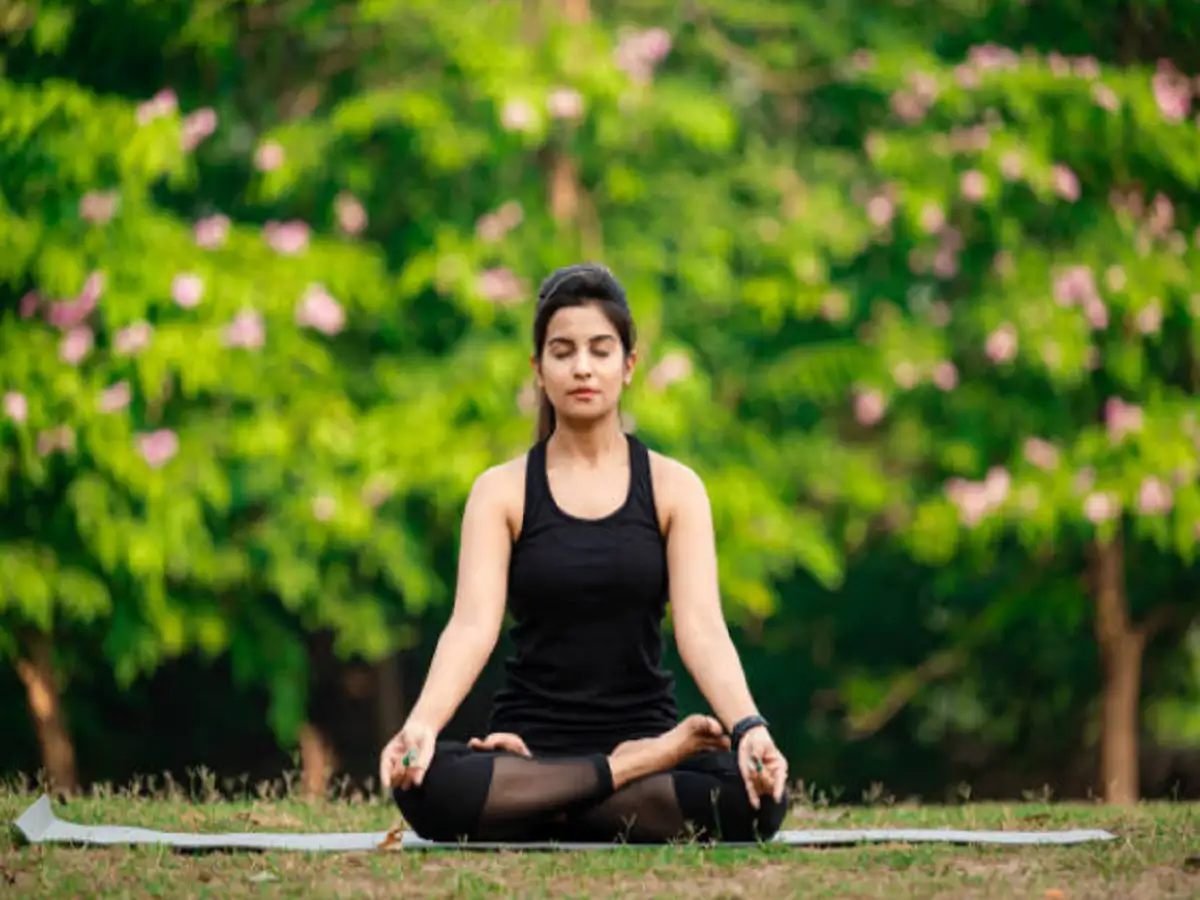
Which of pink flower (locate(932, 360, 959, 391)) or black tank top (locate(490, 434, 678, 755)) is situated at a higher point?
pink flower (locate(932, 360, 959, 391))

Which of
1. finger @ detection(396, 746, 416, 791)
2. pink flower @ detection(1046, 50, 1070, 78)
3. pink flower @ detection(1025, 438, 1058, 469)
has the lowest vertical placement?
finger @ detection(396, 746, 416, 791)

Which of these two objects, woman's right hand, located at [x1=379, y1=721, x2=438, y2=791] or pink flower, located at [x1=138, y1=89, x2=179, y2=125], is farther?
pink flower, located at [x1=138, y1=89, x2=179, y2=125]

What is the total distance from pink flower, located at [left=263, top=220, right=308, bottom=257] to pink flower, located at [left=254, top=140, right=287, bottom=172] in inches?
12.3

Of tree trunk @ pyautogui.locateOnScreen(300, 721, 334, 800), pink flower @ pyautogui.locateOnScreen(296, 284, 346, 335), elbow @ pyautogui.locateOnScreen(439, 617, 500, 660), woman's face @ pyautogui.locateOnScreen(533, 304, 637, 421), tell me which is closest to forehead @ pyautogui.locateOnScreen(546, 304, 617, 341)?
woman's face @ pyautogui.locateOnScreen(533, 304, 637, 421)

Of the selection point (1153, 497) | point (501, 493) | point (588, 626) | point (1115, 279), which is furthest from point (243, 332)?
point (588, 626)

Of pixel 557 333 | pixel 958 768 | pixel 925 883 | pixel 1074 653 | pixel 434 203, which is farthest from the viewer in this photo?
pixel 958 768

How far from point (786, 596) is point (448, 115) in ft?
15.1

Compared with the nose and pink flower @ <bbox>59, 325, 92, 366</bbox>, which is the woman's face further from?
pink flower @ <bbox>59, 325, 92, 366</bbox>

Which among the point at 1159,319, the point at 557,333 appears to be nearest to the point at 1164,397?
the point at 1159,319

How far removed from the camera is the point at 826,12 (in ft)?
40.1

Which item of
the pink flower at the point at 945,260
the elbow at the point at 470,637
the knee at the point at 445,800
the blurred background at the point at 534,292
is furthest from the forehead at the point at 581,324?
the pink flower at the point at 945,260

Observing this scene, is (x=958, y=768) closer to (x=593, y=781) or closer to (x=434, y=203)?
(x=434, y=203)

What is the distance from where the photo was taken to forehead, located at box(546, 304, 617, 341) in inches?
202

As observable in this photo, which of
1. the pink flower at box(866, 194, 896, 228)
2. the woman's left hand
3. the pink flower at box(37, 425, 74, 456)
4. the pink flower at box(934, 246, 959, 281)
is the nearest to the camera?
the woman's left hand
